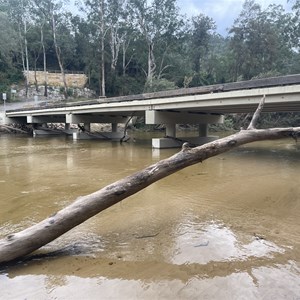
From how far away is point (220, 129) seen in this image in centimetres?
3634

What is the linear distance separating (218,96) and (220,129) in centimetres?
2347

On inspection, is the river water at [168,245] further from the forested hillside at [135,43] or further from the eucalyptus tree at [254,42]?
the eucalyptus tree at [254,42]

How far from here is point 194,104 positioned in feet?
49.0

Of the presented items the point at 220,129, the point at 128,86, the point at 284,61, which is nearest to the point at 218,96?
the point at 220,129

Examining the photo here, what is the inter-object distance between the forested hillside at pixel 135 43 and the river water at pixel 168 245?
3348 cm

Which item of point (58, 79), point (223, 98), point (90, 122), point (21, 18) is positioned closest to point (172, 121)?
point (223, 98)

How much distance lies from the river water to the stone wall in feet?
156

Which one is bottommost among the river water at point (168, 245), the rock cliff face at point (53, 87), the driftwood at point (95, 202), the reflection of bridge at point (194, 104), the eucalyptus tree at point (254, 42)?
the river water at point (168, 245)

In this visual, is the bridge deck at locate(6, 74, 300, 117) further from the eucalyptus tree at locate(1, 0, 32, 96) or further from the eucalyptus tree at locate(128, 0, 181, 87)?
the eucalyptus tree at locate(1, 0, 32, 96)

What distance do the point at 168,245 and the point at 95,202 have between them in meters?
1.11

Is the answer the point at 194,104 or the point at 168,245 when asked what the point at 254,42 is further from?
the point at 168,245

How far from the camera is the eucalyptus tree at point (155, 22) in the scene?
1768 inches

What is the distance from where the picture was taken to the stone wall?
167 ft

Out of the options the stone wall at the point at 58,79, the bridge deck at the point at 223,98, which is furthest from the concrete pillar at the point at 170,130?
the stone wall at the point at 58,79
